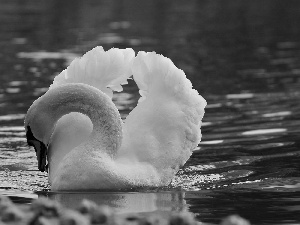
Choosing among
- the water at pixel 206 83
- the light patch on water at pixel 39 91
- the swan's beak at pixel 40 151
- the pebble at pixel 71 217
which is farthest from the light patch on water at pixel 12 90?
the pebble at pixel 71 217

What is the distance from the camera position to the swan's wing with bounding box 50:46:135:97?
38.8 feet

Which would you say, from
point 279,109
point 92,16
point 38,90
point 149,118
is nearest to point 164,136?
point 149,118

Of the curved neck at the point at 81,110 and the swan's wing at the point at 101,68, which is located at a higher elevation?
the swan's wing at the point at 101,68

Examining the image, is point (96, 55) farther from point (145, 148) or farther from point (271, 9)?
point (271, 9)

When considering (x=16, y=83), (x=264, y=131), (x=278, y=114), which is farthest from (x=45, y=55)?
(x=264, y=131)

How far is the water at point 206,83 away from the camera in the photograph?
35.3 feet

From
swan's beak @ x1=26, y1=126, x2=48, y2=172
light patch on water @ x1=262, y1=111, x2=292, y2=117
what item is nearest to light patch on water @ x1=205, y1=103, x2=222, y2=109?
light patch on water @ x1=262, y1=111, x2=292, y2=117

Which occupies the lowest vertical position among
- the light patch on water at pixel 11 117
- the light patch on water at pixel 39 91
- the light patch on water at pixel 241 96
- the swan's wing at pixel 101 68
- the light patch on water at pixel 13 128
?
the light patch on water at pixel 13 128

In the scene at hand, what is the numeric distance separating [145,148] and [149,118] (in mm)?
469

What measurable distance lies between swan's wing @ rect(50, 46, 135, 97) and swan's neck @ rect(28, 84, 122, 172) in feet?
1.95

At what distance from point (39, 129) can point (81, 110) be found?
53 centimetres

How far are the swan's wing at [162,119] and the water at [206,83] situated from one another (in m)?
0.41

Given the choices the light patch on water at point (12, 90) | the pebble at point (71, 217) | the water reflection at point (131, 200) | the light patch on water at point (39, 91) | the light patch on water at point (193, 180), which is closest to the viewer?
the pebble at point (71, 217)

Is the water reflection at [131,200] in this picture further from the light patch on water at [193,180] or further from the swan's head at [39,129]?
the swan's head at [39,129]
